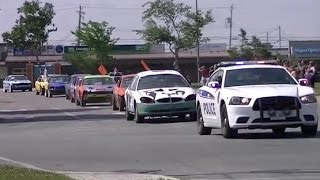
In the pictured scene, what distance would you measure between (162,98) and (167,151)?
815 centimetres

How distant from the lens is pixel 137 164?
12922mm

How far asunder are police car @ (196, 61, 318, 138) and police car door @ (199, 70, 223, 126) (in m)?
0.02

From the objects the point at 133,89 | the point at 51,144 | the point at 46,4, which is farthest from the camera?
the point at 46,4

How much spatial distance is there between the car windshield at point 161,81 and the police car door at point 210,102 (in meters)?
5.52

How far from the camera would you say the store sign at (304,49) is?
78.7 meters

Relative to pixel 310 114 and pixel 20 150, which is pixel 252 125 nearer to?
pixel 310 114

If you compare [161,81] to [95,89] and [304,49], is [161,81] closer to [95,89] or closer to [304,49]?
[95,89]

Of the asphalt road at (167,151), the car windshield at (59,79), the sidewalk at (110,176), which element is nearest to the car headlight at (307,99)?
the asphalt road at (167,151)

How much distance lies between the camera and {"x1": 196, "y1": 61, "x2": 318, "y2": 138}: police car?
51.3 ft

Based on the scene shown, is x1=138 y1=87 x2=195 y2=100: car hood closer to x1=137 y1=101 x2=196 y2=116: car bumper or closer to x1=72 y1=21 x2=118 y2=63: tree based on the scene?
x1=137 y1=101 x2=196 y2=116: car bumper

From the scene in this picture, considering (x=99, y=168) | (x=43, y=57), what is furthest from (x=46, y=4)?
(x=99, y=168)

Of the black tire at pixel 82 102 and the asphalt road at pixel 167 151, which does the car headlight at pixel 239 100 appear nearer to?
the asphalt road at pixel 167 151

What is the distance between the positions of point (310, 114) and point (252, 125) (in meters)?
1.15

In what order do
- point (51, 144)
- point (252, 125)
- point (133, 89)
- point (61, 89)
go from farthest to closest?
point (61, 89)
point (133, 89)
point (51, 144)
point (252, 125)
